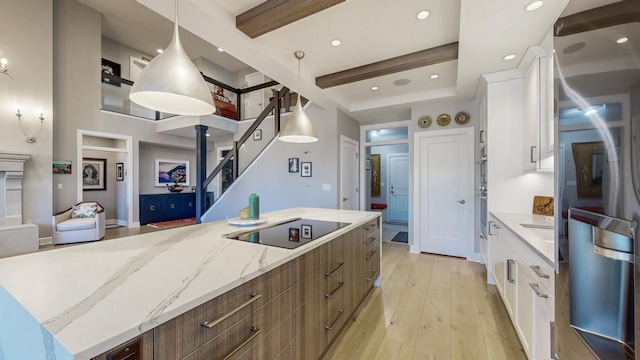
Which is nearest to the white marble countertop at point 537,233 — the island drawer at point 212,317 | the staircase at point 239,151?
the island drawer at point 212,317

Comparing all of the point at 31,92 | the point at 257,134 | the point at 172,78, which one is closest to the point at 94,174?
the point at 31,92

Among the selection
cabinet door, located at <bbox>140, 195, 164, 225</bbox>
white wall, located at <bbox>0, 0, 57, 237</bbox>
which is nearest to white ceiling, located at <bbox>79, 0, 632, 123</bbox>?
white wall, located at <bbox>0, 0, 57, 237</bbox>

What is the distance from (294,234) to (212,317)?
874mm

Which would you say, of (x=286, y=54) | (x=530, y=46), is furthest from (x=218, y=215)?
(x=530, y=46)

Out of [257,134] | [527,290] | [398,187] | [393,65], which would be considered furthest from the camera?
[398,187]

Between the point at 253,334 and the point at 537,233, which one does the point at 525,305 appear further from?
the point at 253,334

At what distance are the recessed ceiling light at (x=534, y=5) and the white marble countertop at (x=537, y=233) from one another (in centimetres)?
161

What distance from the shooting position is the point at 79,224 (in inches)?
185

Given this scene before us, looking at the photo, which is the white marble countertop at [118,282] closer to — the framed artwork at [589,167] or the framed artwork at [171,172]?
the framed artwork at [589,167]

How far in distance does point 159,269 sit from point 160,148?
797 cm

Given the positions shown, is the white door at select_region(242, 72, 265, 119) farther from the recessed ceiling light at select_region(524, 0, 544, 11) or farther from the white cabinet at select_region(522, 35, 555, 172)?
the recessed ceiling light at select_region(524, 0, 544, 11)

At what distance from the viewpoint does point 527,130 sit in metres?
2.51

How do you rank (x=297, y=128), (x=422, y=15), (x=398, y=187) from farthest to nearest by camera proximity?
(x=398, y=187), (x=297, y=128), (x=422, y=15)

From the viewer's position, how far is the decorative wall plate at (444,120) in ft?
12.7
